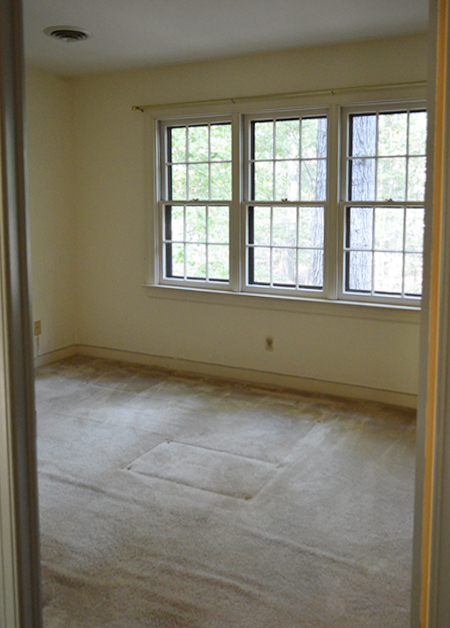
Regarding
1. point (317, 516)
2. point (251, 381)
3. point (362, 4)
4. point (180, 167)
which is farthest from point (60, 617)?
point (180, 167)

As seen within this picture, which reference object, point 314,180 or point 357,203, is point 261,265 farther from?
point 357,203

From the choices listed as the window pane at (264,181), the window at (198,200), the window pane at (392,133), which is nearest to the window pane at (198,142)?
the window at (198,200)

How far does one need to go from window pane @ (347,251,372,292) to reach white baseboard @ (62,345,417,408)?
0.76m

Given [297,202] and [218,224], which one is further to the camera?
[218,224]

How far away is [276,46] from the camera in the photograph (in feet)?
15.2

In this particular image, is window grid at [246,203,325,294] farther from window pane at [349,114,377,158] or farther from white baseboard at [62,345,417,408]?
white baseboard at [62,345,417,408]

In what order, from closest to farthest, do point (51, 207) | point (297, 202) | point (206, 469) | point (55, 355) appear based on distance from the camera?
point (206, 469) < point (297, 202) < point (51, 207) < point (55, 355)

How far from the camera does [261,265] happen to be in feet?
17.1

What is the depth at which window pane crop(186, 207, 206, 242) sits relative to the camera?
538cm

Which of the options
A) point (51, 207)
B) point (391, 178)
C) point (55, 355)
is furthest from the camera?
point (55, 355)

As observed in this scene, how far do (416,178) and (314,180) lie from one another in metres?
0.77

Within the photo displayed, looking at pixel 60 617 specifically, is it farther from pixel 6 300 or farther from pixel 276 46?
pixel 276 46

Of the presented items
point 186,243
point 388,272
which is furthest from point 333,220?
point 186,243

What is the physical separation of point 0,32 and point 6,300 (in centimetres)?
64
